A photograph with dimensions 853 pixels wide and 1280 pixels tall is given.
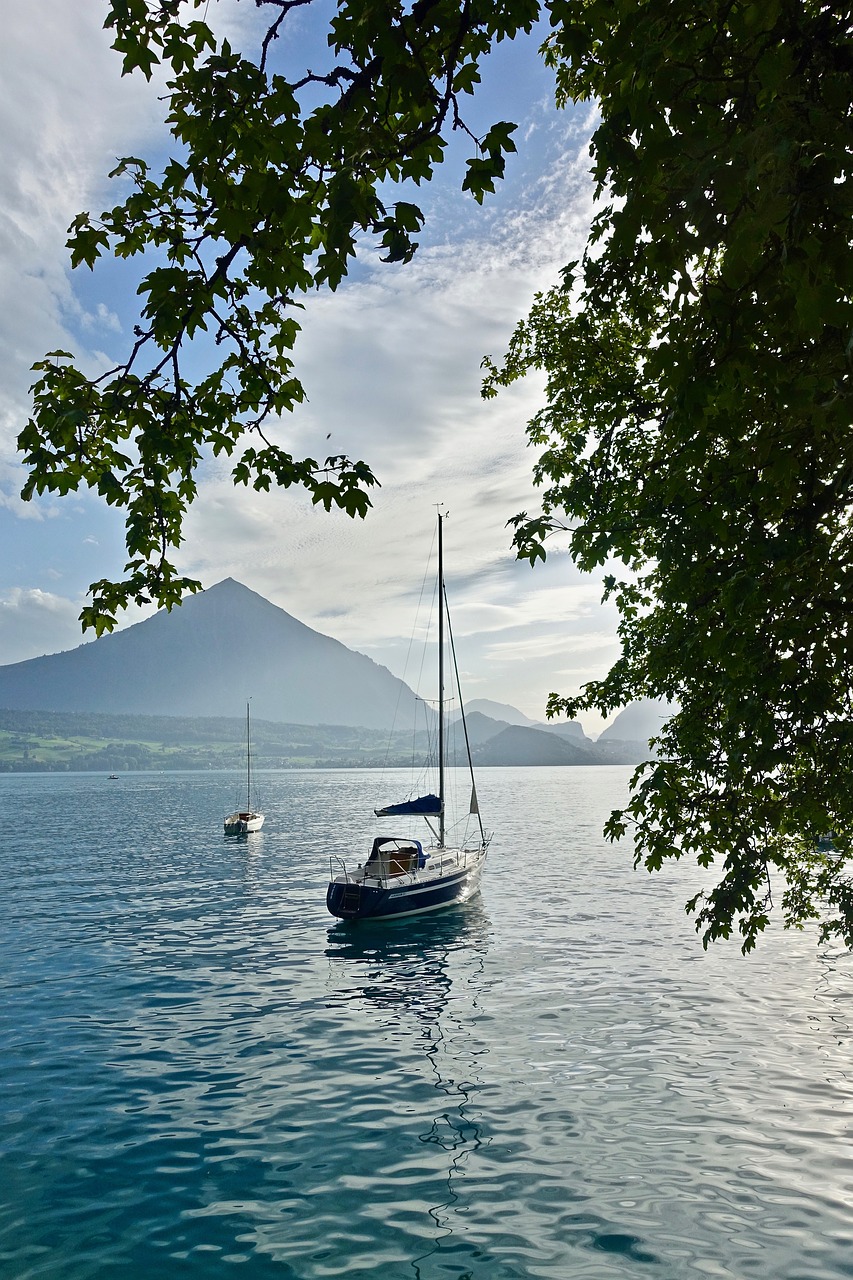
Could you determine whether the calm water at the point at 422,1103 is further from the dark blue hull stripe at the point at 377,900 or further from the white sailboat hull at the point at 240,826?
the white sailboat hull at the point at 240,826

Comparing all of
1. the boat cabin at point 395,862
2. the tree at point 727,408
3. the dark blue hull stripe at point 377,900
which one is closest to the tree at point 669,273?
the tree at point 727,408

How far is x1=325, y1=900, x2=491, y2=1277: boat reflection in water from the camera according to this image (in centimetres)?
1227

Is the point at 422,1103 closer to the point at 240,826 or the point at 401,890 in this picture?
the point at 401,890

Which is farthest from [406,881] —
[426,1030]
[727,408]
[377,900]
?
[727,408]

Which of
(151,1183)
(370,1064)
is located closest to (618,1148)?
(370,1064)

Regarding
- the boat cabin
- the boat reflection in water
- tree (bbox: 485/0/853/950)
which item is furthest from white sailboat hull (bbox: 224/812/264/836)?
tree (bbox: 485/0/853/950)

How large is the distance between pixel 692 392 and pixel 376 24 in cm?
257

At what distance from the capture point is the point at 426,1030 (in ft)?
66.5

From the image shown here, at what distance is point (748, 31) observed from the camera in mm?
3582

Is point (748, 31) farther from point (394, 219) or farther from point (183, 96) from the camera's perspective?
point (183, 96)

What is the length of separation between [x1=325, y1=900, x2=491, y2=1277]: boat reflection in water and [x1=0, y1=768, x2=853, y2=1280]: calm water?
0.08m

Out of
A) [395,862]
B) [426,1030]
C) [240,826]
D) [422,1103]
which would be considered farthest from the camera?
A: [240,826]

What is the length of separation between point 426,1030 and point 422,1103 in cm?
483

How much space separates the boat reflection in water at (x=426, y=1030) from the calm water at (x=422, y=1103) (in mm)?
84
